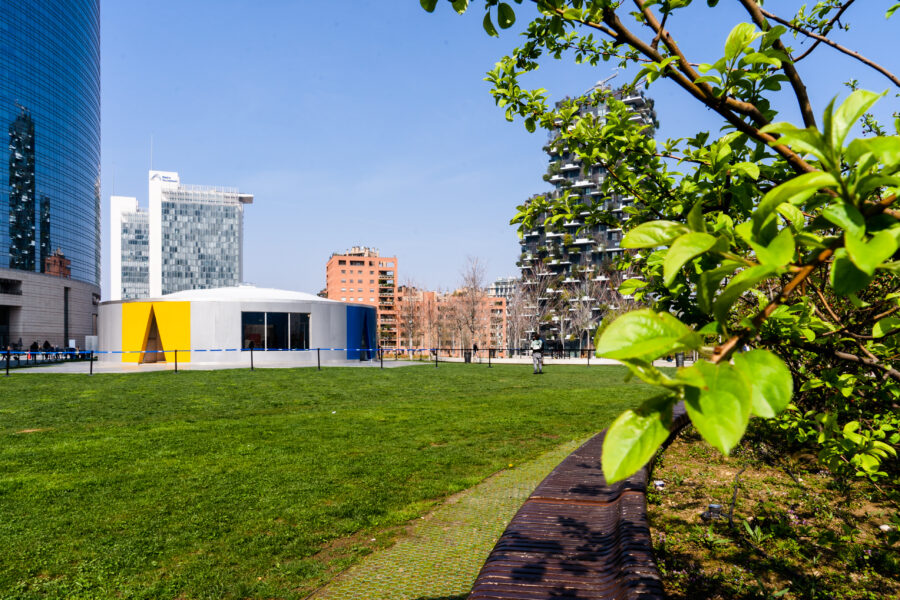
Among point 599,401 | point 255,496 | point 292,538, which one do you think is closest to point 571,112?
point 292,538

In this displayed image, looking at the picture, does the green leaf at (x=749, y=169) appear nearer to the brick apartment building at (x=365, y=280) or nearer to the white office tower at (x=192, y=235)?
the brick apartment building at (x=365, y=280)

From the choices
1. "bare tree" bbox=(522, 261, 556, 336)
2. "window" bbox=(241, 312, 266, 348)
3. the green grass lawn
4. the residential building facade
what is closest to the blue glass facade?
"window" bbox=(241, 312, 266, 348)

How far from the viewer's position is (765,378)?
0.60 metres

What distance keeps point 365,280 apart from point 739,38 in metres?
132

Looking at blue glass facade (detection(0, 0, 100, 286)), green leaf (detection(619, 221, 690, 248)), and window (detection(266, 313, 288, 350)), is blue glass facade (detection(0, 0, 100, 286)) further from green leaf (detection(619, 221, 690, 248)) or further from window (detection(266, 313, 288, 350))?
green leaf (detection(619, 221, 690, 248))

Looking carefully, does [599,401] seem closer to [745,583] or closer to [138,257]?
[745,583]

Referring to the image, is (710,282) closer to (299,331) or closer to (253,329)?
(253,329)

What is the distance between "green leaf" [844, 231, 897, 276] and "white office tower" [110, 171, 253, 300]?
161089 mm

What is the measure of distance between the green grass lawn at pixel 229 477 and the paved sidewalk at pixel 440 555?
0.79ft

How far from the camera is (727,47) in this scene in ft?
5.11

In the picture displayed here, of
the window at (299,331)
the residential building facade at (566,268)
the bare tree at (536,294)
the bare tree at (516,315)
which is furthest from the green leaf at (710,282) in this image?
the residential building facade at (566,268)

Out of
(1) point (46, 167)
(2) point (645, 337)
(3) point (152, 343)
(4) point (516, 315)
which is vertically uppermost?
(1) point (46, 167)

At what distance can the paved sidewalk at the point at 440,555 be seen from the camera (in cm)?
353

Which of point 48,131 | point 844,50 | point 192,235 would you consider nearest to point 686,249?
point 844,50
